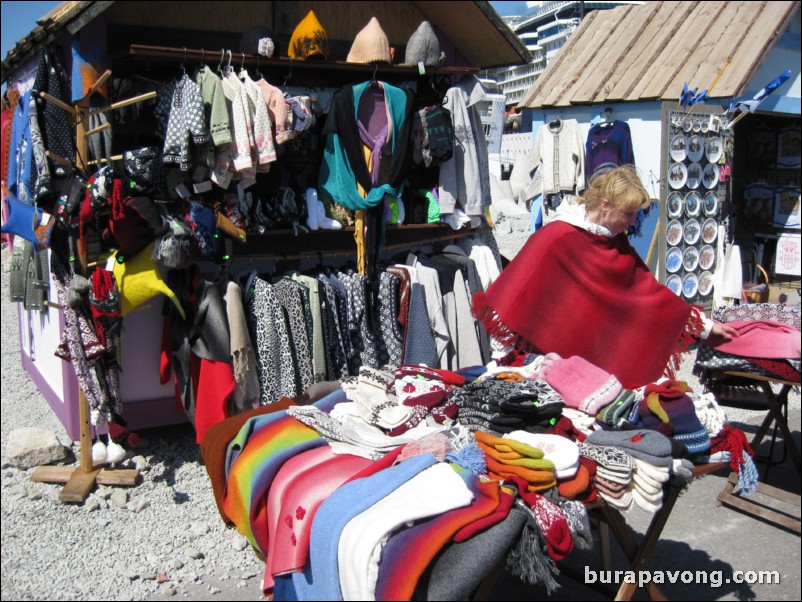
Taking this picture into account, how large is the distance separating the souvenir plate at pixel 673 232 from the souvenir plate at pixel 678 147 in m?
0.66

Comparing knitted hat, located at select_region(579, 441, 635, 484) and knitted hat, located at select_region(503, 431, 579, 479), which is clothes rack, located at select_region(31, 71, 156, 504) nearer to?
→ knitted hat, located at select_region(503, 431, 579, 479)

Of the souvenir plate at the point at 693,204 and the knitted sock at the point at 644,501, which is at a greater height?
the souvenir plate at the point at 693,204

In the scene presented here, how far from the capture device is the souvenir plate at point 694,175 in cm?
806

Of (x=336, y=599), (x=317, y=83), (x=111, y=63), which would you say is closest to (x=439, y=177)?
(x=317, y=83)

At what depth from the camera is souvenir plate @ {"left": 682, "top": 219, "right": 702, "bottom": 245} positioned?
8172mm

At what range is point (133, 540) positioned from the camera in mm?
4137

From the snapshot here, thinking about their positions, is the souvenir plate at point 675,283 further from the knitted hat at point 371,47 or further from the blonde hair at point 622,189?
the blonde hair at point 622,189

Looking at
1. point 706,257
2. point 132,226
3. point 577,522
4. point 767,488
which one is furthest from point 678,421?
point 706,257

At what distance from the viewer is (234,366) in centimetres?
479

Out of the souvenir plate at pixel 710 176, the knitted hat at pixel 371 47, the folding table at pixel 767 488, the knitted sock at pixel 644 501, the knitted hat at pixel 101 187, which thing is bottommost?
the folding table at pixel 767 488

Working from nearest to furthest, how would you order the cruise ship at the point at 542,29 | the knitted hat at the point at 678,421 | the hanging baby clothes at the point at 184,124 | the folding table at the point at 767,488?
the knitted hat at the point at 678,421 → the folding table at the point at 767,488 → the hanging baby clothes at the point at 184,124 → the cruise ship at the point at 542,29

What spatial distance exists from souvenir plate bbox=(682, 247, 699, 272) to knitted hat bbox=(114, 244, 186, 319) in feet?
18.9

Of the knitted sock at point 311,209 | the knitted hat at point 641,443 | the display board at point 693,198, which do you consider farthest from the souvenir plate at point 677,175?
the knitted hat at point 641,443

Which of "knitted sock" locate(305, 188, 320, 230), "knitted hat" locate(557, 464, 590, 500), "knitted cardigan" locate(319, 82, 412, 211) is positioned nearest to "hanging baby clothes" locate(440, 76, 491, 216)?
"knitted cardigan" locate(319, 82, 412, 211)
